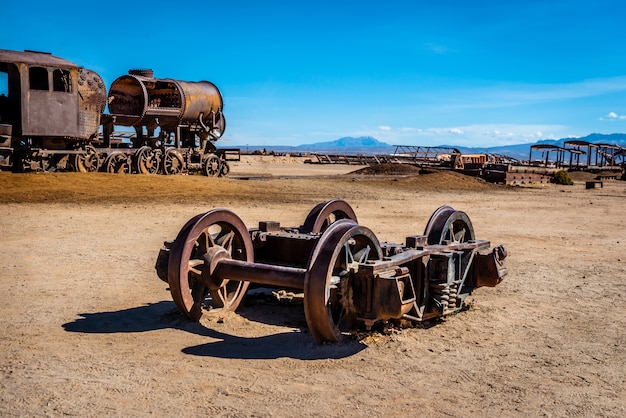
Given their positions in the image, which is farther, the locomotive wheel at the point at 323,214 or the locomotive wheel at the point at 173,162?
the locomotive wheel at the point at 173,162

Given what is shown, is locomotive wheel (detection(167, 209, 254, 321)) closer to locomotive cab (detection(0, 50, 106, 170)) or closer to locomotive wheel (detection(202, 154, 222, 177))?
locomotive cab (detection(0, 50, 106, 170))

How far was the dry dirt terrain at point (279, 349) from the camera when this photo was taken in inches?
165

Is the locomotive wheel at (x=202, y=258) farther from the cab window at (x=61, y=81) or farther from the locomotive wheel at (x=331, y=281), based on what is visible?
the cab window at (x=61, y=81)

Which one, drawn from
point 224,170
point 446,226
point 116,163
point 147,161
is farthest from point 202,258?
point 224,170

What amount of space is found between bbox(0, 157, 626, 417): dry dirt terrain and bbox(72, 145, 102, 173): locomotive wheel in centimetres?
1117

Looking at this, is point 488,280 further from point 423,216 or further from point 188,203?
point 188,203

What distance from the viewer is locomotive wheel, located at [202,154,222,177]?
27.8 meters

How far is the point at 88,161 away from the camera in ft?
73.3

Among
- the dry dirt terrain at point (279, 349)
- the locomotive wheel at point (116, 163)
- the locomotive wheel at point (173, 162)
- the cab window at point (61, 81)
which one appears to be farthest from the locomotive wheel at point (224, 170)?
the dry dirt terrain at point (279, 349)

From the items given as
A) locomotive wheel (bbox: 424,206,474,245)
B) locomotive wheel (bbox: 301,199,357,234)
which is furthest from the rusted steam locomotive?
locomotive wheel (bbox: 424,206,474,245)

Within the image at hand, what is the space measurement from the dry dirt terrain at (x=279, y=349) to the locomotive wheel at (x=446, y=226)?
746 millimetres

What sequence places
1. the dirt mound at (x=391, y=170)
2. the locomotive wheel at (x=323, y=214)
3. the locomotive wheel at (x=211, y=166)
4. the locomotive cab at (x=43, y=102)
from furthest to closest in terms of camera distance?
the dirt mound at (x=391, y=170) → the locomotive wheel at (x=211, y=166) → the locomotive cab at (x=43, y=102) → the locomotive wheel at (x=323, y=214)

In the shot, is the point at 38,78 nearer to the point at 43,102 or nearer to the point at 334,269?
the point at 43,102

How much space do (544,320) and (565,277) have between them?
7.69 ft
